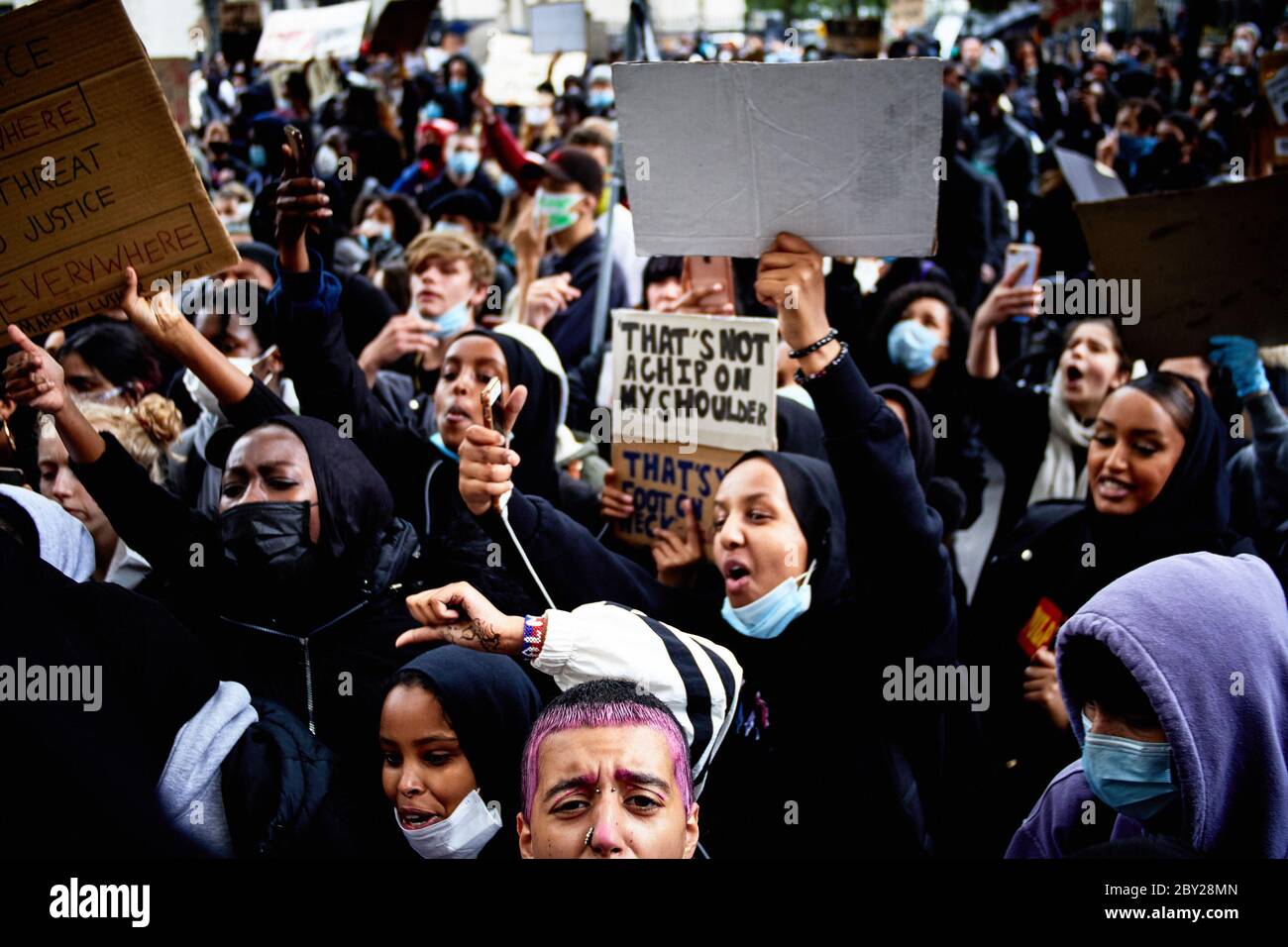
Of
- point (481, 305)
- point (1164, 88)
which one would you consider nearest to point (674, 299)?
point (481, 305)

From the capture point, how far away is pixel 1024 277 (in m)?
4.51

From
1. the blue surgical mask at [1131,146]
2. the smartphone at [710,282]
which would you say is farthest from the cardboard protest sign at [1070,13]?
the smartphone at [710,282]

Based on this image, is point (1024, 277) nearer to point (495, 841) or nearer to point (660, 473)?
point (660, 473)

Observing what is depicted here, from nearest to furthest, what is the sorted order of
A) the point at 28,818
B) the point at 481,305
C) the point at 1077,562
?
the point at 28,818
the point at 1077,562
the point at 481,305

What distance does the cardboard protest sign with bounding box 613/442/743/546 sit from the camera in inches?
139

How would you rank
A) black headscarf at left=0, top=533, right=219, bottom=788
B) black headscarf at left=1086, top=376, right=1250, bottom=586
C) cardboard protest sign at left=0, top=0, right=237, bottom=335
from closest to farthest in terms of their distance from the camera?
black headscarf at left=0, top=533, right=219, bottom=788 → cardboard protest sign at left=0, top=0, right=237, bottom=335 → black headscarf at left=1086, top=376, right=1250, bottom=586

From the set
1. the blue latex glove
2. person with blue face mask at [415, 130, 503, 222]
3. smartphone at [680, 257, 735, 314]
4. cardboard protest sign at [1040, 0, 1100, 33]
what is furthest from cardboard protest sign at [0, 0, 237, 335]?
cardboard protest sign at [1040, 0, 1100, 33]

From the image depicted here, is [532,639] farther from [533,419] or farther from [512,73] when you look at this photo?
[512,73]

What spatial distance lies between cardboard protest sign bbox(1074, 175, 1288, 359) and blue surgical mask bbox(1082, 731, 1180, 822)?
2010 millimetres

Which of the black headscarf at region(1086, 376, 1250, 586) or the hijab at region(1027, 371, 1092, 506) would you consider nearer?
the black headscarf at region(1086, 376, 1250, 586)

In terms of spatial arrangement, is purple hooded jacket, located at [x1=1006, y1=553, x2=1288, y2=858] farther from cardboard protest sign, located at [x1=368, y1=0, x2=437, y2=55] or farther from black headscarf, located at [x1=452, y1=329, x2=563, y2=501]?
cardboard protest sign, located at [x1=368, y1=0, x2=437, y2=55]

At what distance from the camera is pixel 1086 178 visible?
5875mm

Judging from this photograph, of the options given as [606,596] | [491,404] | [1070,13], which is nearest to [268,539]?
[491,404]
